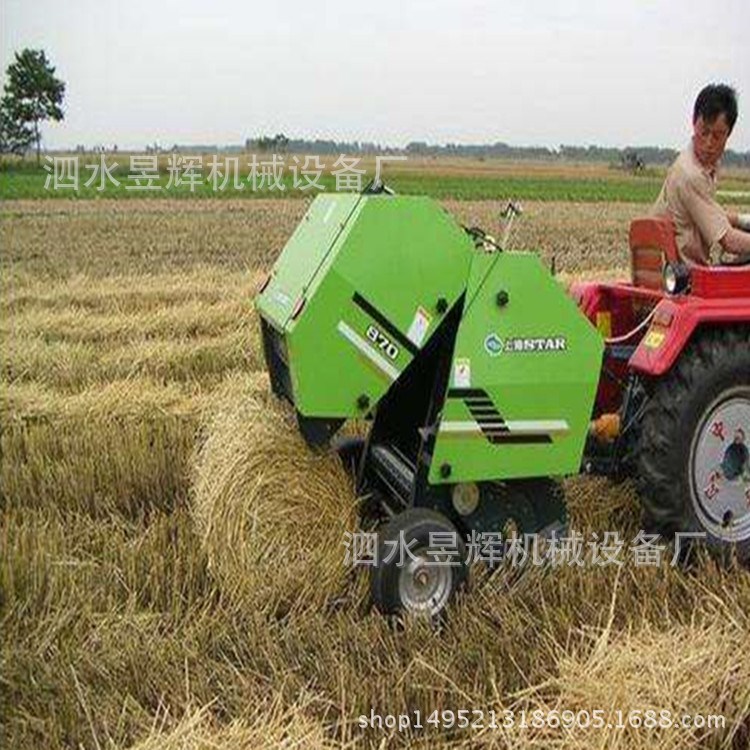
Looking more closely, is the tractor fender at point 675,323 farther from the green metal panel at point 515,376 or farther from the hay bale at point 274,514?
the hay bale at point 274,514

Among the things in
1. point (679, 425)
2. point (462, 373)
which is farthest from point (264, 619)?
point (679, 425)

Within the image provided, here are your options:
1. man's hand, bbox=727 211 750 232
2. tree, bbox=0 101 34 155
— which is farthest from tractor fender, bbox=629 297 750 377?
tree, bbox=0 101 34 155

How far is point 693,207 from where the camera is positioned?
4082mm

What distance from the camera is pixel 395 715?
2805 mm

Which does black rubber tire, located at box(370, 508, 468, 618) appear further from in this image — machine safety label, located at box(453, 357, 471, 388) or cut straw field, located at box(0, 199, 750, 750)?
machine safety label, located at box(453, 357, 471, 388)

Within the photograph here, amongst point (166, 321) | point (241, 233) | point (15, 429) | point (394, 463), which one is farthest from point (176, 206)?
point (394, 463)

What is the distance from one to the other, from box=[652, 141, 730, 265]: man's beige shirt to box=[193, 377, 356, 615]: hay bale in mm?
1721

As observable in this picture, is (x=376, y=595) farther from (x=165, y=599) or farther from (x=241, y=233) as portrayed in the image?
(x=241, y=233)

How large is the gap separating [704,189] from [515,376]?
1264mm

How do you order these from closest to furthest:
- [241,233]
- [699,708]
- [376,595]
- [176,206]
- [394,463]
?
[699,708]
[376,595]
[394,463]
[241,233]
[176,206]

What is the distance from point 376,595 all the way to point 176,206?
26.0 m

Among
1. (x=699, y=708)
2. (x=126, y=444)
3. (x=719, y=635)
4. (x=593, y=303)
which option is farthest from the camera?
(x=126, y=444)

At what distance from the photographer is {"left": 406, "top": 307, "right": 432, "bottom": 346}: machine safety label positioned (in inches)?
135

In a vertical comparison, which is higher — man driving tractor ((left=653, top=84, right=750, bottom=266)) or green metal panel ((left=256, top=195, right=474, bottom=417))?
man driving tractor ((left=653, top=84, right=750, bottom=266))
